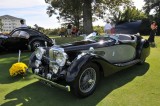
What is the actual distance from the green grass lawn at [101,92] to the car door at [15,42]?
13.9 ft

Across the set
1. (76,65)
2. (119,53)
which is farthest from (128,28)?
(76,65)

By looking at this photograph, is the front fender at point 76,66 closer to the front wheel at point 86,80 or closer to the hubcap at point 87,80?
the front wheel at point 86,80

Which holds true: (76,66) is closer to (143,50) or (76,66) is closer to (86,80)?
(86,80)

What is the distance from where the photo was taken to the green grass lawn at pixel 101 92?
4.79 meters

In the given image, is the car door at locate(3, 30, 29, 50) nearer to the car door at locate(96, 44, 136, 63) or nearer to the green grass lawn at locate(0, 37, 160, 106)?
the green grass lawn at locate(0, 37, 160, 106)

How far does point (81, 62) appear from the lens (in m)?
4.81

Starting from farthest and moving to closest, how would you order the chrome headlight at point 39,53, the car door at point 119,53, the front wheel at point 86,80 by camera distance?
1. the car door at point 119,53
2. the chrome headlight at point 39,53
3. the front wheel at point 86,80

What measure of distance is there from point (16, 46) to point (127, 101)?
766cm

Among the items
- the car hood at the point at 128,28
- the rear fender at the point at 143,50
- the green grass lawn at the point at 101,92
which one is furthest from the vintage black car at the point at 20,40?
the car hood at the point at 128,28

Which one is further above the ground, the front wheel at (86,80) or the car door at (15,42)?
the car door at (15,42)

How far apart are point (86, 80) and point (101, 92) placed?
57 cm

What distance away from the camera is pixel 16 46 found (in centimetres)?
1095

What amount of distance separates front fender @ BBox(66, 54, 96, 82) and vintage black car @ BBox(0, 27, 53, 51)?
6.22m

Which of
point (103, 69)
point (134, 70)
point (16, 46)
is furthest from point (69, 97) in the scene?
point (16, 46)
